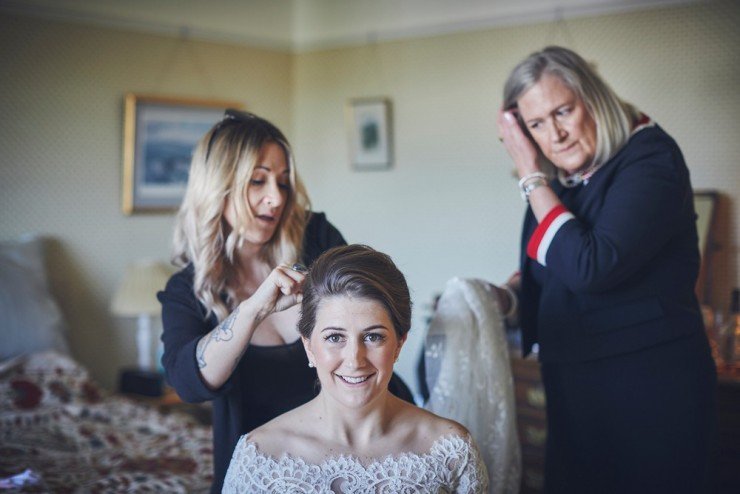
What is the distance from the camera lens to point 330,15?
16.1 ft

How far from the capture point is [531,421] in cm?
327

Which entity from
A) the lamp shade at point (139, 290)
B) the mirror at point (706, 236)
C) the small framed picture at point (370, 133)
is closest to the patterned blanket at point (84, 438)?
the lamp shade at point (139, 290)

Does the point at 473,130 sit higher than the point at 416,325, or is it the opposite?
the point at 473,130

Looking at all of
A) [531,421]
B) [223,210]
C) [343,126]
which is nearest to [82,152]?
[343,126]

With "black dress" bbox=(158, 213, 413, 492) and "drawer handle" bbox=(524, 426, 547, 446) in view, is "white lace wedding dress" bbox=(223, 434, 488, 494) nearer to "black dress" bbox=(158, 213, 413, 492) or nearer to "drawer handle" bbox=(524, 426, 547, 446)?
"black dress" bbox=(158, 213, 413, 492)

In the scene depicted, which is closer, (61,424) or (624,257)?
(624,257)

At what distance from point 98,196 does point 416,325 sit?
6.58 ft

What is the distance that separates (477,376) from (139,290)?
8.57 ft

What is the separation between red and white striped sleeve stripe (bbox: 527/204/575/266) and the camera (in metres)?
1.73

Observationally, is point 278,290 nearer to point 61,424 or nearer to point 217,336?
point 217,336

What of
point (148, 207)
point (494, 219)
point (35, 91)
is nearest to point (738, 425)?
point (494, 219)

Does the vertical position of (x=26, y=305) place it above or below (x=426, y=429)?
above

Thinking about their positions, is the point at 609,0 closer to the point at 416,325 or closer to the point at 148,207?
the point at 416,325

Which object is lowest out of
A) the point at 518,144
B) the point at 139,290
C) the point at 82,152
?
the point at 139,290
